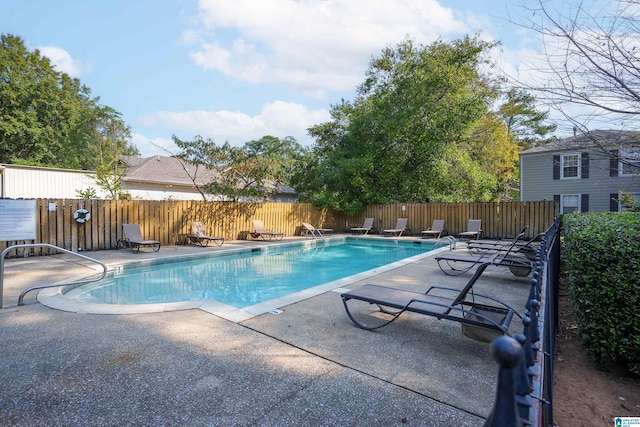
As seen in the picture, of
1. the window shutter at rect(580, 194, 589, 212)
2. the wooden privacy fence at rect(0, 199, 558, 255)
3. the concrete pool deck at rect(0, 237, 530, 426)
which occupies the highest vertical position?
the window shutter at rect(580, 194, 589, 212)

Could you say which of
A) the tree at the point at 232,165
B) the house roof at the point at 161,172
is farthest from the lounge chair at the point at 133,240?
the house roof at the point at 161,172

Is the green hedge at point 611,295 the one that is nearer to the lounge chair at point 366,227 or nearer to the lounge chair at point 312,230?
the lounge chair at point 312,230

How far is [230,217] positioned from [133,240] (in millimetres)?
4494

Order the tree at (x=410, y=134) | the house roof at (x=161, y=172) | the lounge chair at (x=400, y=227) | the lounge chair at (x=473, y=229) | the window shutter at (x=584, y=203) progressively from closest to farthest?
1. the lounge chair at (x=473, y=229)
2. the lounge chair at (x=400, y=227)
3. the tree at (x=410, y=134)
4. the window shutter at (x=584, y=203)
5. the house roof at (x=161, y=172)

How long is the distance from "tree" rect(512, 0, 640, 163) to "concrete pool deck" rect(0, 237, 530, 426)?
2532mm

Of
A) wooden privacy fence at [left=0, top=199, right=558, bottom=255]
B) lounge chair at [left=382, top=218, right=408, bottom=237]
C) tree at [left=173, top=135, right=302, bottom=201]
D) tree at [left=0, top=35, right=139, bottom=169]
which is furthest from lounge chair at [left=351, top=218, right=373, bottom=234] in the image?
tree at [left=0, top=35, right=139, bottom=169]

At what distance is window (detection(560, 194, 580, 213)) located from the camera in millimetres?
16734

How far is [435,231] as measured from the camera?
47.5 ft

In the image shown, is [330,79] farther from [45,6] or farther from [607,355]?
[607,355]

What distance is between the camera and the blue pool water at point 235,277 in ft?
Answer: 20.3

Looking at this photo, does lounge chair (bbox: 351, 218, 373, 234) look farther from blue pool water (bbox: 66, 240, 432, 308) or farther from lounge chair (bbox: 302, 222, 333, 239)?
blue pool water (bbox: 66, 240, 432, 308)

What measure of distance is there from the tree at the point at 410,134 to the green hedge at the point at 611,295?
14162 mm

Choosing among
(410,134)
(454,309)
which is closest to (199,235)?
(454,309)

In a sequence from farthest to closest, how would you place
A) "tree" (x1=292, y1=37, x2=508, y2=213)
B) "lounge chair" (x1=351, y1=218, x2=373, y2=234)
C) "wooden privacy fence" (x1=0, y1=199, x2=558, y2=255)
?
"lounge chair" (x1=351, y1=218, x2=373, y2=234)
"tree" (x1=292, y1=37, x2=508, y2=213)
"wooden privacy fence" (x1=0, y1=199, x2=558, y2=255)
